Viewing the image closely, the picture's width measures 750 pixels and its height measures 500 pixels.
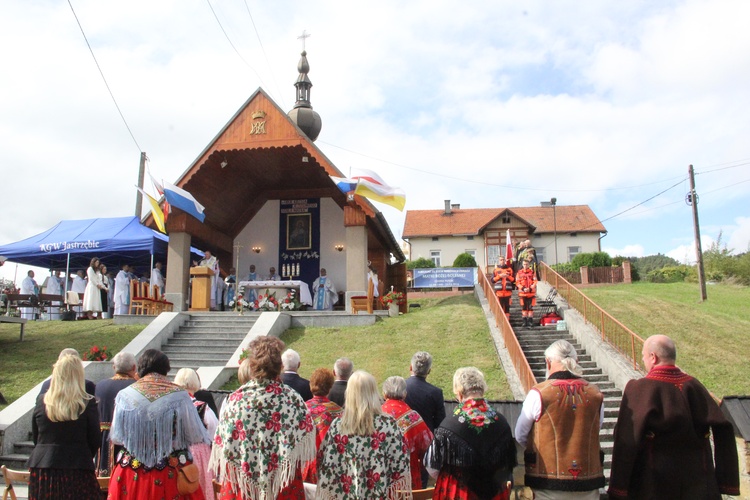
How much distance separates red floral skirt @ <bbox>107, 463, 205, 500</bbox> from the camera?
13.2 ft

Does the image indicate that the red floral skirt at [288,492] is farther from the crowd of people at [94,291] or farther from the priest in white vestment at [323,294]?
the crowd of people at [94,291]

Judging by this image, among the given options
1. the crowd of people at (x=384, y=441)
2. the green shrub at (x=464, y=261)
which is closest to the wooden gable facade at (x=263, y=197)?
the crowd of people at (x=384, y=441)

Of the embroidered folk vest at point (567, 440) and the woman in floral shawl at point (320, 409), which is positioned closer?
the embroidered folk vest at point (567, 440)

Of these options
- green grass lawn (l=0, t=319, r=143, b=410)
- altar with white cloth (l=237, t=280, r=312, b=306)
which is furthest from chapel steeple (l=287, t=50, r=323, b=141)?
green grass lawn (l=0, t=319, r=143, b=410)

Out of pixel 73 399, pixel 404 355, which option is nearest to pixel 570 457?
pixel 73 399

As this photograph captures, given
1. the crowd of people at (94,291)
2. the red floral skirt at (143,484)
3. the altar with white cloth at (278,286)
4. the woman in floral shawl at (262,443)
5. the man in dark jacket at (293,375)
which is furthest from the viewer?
the crowd of people at (94,291)

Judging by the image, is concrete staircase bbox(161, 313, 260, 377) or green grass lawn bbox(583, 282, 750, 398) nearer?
green grass lawn bbox(583, 282, 750, 398)

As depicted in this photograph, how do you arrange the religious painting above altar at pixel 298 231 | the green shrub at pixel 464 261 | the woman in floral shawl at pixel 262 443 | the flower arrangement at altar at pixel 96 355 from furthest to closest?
1. the green shrub at pixel 464 261
2. the religious painting above altar at pixel 298 231
3. the flower arrangement at altar at pixel 96 355
4. the woman in floral shawl at pixel 262 443

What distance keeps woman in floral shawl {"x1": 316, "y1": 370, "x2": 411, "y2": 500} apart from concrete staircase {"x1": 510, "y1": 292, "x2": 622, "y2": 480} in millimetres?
5313

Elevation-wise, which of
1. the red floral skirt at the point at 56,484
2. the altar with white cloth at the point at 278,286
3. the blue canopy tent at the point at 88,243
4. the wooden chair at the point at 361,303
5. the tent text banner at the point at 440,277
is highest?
the blue canopy tent at the point at 88,243

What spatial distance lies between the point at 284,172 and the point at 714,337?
13.2 metres

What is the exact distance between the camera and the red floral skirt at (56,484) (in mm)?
4398

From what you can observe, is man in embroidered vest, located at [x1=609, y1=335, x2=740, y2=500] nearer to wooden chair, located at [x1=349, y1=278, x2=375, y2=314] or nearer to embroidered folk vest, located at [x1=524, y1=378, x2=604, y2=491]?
embroidered folk vest, located at [x1=524, y1=378, x2=604, y2=491]

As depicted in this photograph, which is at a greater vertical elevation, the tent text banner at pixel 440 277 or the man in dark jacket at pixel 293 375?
the tent text banner at pixel 440 277
